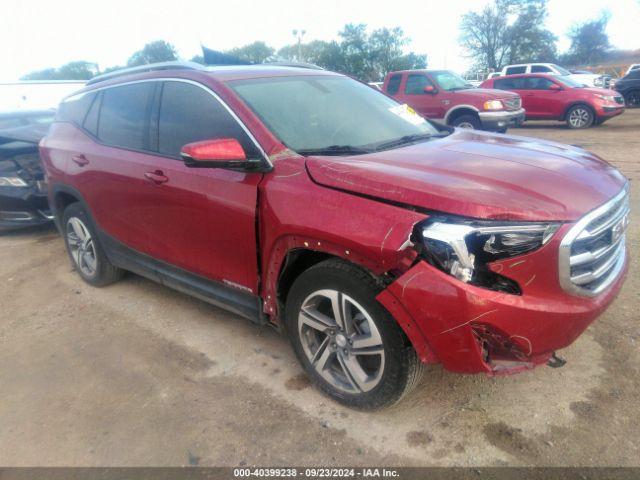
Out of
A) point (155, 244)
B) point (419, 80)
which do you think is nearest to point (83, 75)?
point (419, 80)

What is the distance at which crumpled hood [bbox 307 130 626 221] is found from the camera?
2139 millimetres

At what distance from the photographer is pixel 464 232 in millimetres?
2088

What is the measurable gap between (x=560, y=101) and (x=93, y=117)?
1359 cm

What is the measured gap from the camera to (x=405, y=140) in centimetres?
320

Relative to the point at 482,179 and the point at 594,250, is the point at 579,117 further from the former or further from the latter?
the point at 482,179

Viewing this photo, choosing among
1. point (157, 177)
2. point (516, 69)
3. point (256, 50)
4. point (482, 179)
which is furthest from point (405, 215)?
point (256, 50)

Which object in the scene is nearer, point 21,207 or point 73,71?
point 21,207

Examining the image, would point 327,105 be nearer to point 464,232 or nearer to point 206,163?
point 206,163

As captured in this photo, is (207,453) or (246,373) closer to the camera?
(207,453)

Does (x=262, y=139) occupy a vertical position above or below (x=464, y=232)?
above

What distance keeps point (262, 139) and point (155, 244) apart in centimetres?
133

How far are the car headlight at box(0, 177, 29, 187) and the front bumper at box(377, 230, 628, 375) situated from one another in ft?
18.0

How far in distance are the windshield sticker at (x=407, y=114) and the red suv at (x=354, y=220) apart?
2 centimetres

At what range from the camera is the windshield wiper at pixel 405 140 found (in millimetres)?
2997
